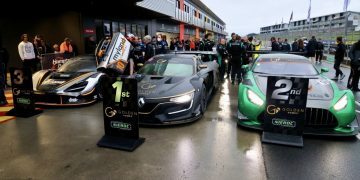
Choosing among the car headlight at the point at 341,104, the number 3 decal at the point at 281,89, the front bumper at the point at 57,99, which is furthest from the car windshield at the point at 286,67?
the front bumper at the point at 57,99

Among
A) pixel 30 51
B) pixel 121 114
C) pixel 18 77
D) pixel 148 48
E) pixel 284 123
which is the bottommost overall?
pixel 284 123

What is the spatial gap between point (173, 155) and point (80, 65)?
4.55 m

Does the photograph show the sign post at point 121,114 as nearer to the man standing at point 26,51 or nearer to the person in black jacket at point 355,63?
the man standing at point 26,51

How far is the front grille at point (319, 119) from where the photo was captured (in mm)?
4238

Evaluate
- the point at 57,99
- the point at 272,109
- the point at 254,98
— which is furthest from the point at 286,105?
the point at 57,99

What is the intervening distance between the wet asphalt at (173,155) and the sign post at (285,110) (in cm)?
22

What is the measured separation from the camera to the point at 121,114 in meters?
4.08

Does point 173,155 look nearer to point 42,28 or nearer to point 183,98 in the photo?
point 183,98

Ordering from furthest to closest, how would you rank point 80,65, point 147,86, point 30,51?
point 30,51 → point 80,65 → point 147,86

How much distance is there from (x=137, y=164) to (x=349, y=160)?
2.91 meters

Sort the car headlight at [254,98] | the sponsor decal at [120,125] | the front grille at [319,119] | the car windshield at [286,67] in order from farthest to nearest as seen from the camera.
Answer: the car windshield at [286,67], the car headlight at [254,98], the front grille at [319,119], the sponsor decal at [120,125]

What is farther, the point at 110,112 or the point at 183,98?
the point at 183,98

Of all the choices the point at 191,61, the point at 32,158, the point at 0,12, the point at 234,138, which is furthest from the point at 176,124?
the point at 0,12

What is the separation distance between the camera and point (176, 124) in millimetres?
4980
